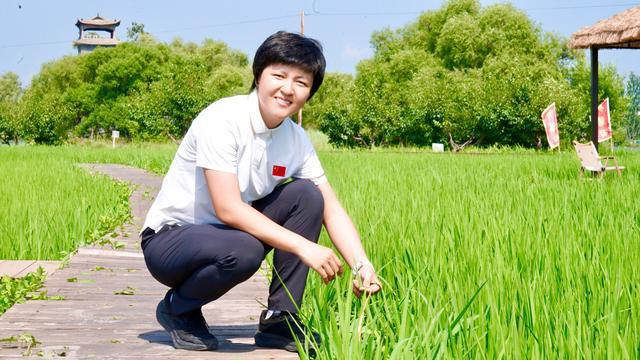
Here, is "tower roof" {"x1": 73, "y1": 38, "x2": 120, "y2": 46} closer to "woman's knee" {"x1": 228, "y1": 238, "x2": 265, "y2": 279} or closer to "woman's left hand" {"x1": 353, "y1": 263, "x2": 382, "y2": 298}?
"woman's knee" {"x1": 228, "y1": 238, "x2": 265, "y2": 279}

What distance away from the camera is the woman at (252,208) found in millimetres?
2096

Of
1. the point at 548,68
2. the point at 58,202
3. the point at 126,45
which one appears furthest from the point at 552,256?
the point at 126,45

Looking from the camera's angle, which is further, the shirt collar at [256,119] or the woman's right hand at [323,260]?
the shirt collar at [256,119]

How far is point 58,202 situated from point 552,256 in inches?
159

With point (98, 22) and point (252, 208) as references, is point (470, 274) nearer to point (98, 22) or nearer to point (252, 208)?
point (252, 208)

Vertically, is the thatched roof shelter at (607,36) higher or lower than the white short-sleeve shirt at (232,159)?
higher

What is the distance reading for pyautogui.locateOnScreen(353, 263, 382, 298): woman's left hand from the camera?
1.99 meters

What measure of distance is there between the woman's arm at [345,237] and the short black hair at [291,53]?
0.38 meters

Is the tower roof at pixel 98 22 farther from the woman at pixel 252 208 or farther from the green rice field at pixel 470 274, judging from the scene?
the woman at pixel 252 208

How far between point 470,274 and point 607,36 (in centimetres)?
821

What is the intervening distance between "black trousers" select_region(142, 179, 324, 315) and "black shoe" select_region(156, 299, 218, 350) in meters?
0.03

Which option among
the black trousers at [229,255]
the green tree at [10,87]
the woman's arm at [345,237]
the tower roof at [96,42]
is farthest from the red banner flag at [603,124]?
the tower roof at [96,42]

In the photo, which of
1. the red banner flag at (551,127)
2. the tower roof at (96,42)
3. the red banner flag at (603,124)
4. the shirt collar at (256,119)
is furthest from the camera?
the tower roof at (96,42)

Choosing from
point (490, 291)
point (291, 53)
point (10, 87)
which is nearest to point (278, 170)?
point (291, 53)
